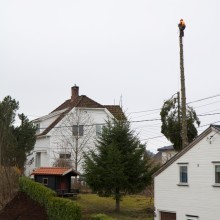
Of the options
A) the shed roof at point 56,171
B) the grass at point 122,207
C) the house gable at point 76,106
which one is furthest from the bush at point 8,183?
the house gable at point 76,106

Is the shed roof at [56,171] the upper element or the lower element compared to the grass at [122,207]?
upper

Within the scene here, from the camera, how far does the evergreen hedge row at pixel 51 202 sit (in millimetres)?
24359

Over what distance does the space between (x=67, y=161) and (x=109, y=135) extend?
46.6 feet

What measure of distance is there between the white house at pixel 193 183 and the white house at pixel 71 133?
1938cm

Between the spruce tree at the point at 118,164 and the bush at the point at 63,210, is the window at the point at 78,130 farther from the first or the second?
the bush at the point at 63,210

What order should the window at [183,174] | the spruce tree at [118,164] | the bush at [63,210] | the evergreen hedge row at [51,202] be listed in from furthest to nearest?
the spruce tree at [118,164]
the evergreen hedge row at [51,202]
the bush at [63,210]
the window at [183,174]

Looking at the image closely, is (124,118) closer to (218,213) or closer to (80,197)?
(80,197)

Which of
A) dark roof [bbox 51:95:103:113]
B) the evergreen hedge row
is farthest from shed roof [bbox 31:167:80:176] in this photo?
dark roof [bbox 51:95:103:113]

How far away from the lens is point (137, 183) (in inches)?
1133

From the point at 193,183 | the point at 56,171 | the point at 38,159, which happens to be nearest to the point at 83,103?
the point at 38,159

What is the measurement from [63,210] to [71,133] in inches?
864

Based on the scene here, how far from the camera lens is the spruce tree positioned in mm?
27797

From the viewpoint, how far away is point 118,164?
27.8 m

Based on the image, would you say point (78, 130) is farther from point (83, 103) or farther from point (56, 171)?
point (56, 171)
